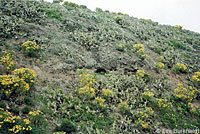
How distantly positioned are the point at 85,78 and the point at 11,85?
14.7ft

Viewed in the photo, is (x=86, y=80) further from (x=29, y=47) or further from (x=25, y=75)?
(x=29, y=47)

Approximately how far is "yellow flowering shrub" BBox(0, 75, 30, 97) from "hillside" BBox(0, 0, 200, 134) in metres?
0.04

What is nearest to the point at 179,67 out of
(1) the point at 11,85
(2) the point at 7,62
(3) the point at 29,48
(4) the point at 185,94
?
(4) the point at 185,94

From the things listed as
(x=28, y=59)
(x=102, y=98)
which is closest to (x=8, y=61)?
(x=28, y=59)

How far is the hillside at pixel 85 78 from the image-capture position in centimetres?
834

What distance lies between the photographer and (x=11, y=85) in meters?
8.11

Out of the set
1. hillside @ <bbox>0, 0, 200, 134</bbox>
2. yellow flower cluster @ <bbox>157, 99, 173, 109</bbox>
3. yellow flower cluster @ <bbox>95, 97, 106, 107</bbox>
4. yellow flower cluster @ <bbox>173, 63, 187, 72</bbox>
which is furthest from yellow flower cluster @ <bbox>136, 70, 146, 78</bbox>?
yellow flower cluster @ <bbox>95, 97, 106, 107</bbox>

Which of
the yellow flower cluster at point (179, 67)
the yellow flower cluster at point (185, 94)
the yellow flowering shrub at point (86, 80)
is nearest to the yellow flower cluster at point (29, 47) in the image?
the yellow flowering shrub at point (86, 80)

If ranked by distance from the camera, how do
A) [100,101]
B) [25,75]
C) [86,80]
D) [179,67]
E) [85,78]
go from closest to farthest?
1. [25,75]
2. [100,101]
3. [86,80]
4. [85,78]
5. [179,67]

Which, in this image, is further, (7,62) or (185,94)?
(185,94)

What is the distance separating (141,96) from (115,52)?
17.7 ft

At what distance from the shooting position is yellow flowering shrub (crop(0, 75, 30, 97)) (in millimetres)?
7918

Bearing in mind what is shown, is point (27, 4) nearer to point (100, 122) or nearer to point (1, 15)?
point (1, 15)

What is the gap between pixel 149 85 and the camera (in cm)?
1338
